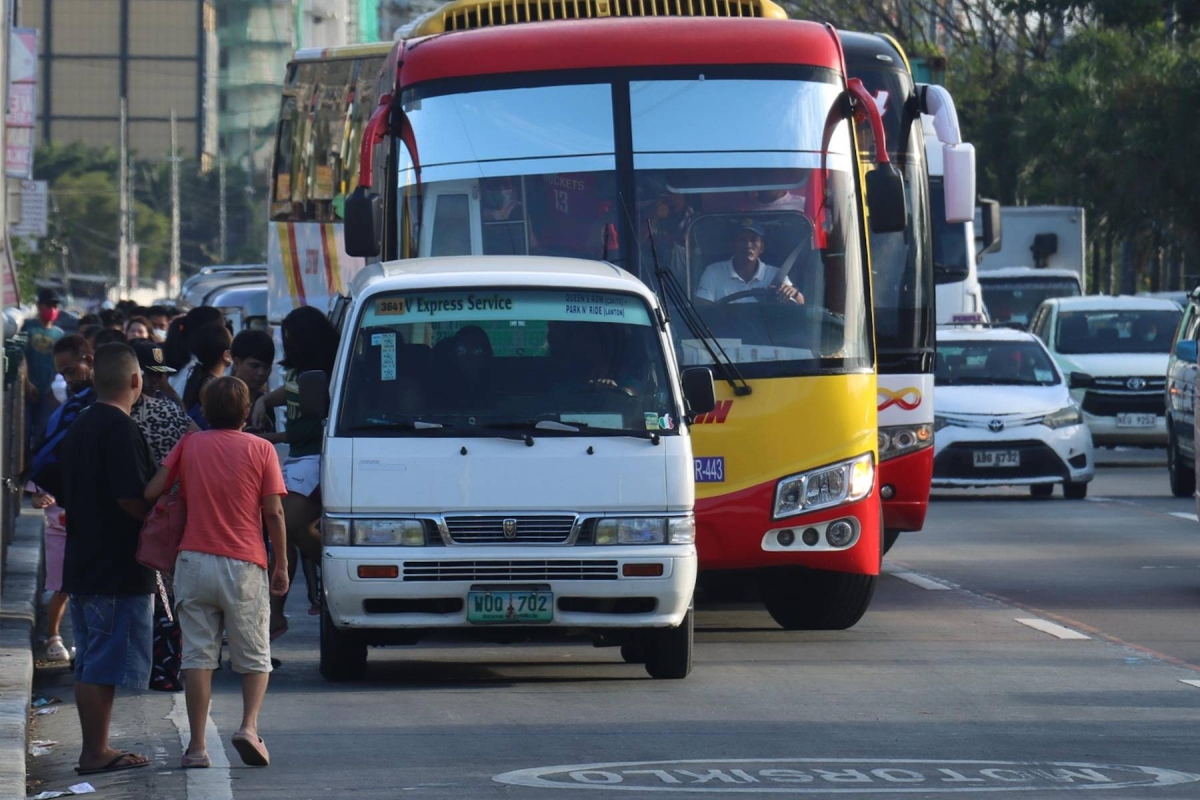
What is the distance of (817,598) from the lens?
12.5m

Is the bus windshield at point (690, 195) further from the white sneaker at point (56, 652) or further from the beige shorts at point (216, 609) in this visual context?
the beige shorts at point (216, 609)

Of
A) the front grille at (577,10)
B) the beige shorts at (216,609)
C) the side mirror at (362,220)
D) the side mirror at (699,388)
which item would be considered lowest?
the beige shorts at (216,609)

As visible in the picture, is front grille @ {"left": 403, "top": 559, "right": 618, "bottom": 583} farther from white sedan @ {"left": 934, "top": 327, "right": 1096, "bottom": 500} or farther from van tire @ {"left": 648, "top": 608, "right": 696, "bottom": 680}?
white sedan @ {"left": 934, "top": 327, "right": 1096, "bottom": 500}

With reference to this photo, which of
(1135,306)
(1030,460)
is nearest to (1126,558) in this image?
A: (1030,460)

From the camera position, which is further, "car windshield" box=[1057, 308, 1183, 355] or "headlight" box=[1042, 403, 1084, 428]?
"car windshield" box=[1057, 308, 1183, 355]

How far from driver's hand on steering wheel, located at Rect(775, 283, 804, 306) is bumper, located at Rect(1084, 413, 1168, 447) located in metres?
17.1

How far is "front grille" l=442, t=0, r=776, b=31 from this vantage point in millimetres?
13711

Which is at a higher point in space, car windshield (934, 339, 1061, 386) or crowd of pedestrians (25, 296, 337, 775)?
car windshield (934, 339, 1061, 386)

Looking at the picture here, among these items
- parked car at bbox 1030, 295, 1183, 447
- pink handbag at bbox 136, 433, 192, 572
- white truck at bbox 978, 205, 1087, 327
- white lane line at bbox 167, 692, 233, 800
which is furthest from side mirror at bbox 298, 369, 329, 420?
white truck at bbox 978, 205, 1087, 327

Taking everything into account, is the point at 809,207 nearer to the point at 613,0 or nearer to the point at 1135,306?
the point at 613,0

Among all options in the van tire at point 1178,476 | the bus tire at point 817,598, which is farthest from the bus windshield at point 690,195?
the van tire at point 1178,476

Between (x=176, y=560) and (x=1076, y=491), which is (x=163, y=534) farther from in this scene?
(x=1076, y=491)

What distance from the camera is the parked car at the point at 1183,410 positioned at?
2223 cm

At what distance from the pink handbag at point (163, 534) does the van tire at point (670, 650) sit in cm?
→ 282
